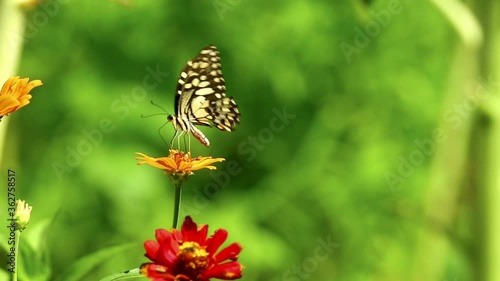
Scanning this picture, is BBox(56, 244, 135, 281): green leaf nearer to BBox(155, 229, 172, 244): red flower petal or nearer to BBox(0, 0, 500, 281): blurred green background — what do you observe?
BBox(155, 229, 172, 244): red flower petal

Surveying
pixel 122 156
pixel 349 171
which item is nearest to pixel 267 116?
pixel 349 171

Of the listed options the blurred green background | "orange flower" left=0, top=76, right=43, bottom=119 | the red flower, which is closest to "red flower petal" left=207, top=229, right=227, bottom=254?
the red flower
